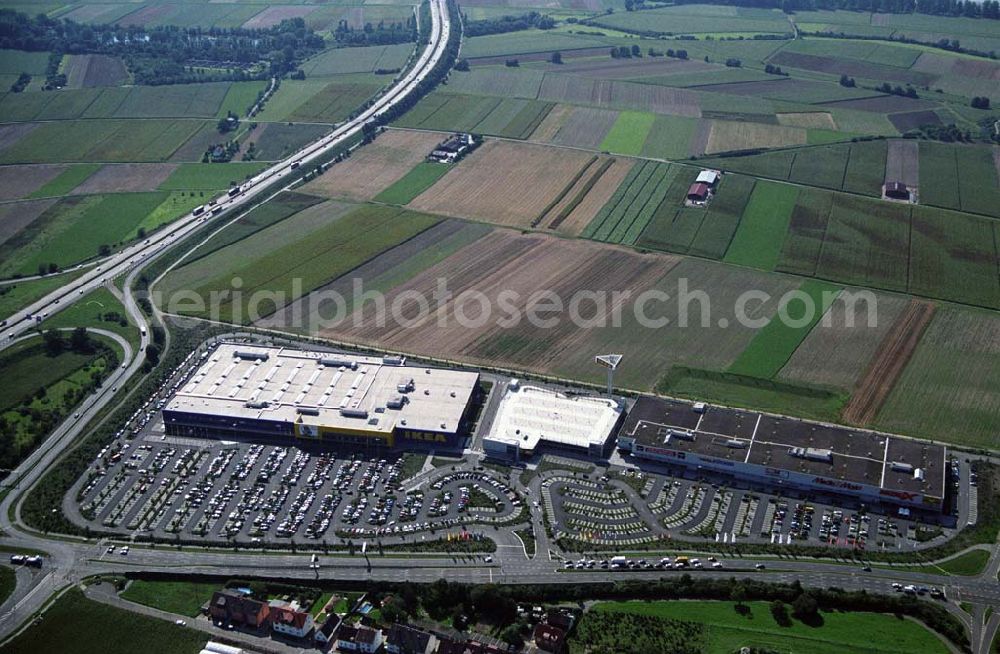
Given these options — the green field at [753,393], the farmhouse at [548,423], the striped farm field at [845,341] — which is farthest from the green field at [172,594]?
the striped farm field at [845,341]

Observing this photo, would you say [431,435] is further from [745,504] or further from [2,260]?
[2,260]

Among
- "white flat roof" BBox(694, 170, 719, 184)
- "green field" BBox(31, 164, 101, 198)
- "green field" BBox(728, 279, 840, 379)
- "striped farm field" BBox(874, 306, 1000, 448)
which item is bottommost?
"striped farm field" BBox(874, 306, 1000, 448)

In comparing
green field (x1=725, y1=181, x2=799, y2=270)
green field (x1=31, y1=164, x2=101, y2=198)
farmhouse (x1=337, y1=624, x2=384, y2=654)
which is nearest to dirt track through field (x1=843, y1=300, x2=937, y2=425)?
green field (x1=725, y1=181, x2=799, y2=270)

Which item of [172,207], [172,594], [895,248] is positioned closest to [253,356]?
[172,594]

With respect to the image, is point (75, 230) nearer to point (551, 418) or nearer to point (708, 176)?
point (551, 418)

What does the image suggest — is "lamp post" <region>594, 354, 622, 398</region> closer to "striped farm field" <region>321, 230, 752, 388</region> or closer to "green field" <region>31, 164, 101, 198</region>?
"striped farm field" <region>321, 230, 752, 388</region>

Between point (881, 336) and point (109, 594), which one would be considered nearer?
point (109, 594)

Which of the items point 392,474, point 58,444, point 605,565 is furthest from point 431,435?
point 58,444
